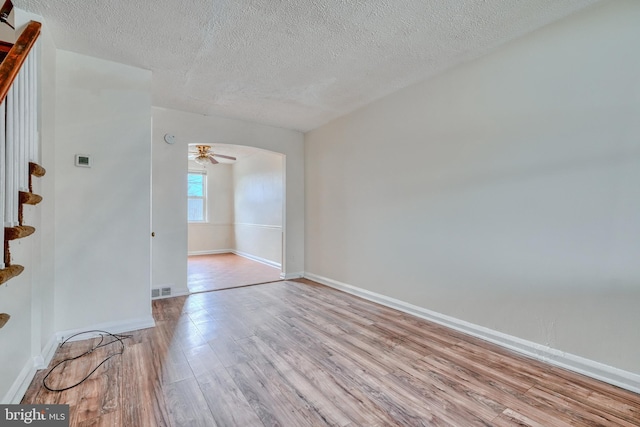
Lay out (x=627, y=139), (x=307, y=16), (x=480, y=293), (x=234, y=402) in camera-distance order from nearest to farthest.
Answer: (x=234, y=402)
(x=627, y=139)
(x=307, y=16)
(x=480, y=293)

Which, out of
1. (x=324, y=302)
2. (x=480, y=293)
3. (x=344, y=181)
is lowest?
(x=324, y=302)

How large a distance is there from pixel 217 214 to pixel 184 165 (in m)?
4.29

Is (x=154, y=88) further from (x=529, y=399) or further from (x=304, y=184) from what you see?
(x=529, y=399)

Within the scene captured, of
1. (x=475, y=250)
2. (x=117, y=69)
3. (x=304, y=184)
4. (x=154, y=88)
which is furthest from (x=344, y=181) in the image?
(x=117, y=69)

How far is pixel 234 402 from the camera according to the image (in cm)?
166

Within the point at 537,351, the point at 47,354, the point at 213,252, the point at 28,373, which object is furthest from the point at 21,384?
the point at 213,252

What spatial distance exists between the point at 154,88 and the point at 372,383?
12.0 feet

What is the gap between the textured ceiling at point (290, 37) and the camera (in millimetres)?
1964

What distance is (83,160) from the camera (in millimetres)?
2527

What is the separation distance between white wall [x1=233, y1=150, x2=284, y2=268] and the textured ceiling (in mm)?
2522

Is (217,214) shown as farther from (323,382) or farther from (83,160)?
(323,382)

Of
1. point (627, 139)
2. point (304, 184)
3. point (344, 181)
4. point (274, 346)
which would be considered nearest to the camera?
point (627, 139)

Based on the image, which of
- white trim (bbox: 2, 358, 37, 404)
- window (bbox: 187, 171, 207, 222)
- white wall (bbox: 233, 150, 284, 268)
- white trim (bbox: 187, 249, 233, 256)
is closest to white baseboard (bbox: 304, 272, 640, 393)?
white trim (bbox: 2, 358, 37, 404)

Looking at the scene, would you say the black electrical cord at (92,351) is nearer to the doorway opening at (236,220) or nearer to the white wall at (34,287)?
the white wall at (34,287)
